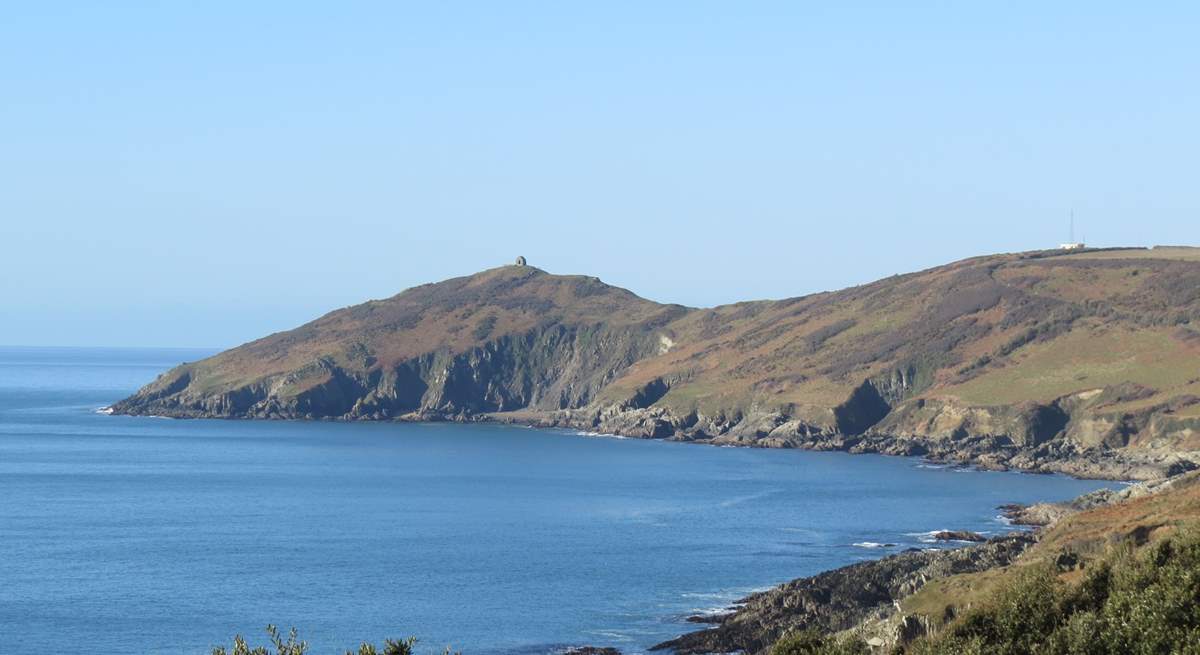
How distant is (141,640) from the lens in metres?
72.4

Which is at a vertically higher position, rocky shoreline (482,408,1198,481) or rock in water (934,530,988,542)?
rocky shoreline (482,408,1198,481)

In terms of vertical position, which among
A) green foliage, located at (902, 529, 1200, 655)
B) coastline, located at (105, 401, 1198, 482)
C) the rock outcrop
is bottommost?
the rock outcrop

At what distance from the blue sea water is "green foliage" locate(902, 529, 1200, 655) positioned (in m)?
27.7

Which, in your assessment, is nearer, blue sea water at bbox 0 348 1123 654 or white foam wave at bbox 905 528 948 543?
blue sea water at bbox 0 348 1123 654

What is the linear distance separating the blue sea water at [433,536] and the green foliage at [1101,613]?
27658 mm

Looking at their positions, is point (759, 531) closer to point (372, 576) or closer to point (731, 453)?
point (372, 576)

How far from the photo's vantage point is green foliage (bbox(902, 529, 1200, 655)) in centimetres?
4006

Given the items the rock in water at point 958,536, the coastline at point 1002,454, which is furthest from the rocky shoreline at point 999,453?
the rock in water at point 958,536

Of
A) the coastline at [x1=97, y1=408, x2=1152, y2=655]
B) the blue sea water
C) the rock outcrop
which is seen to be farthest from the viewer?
the blue sea water

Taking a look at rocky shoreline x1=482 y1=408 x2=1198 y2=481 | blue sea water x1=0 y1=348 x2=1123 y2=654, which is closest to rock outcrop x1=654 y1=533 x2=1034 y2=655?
blue sea water x1=0 y1=348 x2=1123 y2=654

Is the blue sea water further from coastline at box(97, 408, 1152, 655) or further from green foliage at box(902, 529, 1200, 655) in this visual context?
green foliage at box(902, 529, 1200, 655)

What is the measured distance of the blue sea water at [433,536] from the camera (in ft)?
254

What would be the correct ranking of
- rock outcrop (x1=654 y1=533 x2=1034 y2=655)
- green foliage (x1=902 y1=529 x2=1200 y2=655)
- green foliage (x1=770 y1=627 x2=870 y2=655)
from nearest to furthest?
green foliage (x1=902 y1=529 x2=1200 y2=655) < green foliage (x1=770 y1=627 x2=870 y2=655) < rock outcrop (x1=654 y1=533 x2=1034 y2=655)

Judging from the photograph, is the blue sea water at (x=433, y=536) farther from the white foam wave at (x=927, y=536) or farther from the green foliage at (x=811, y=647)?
the green foliage at (x=811, y=647)
